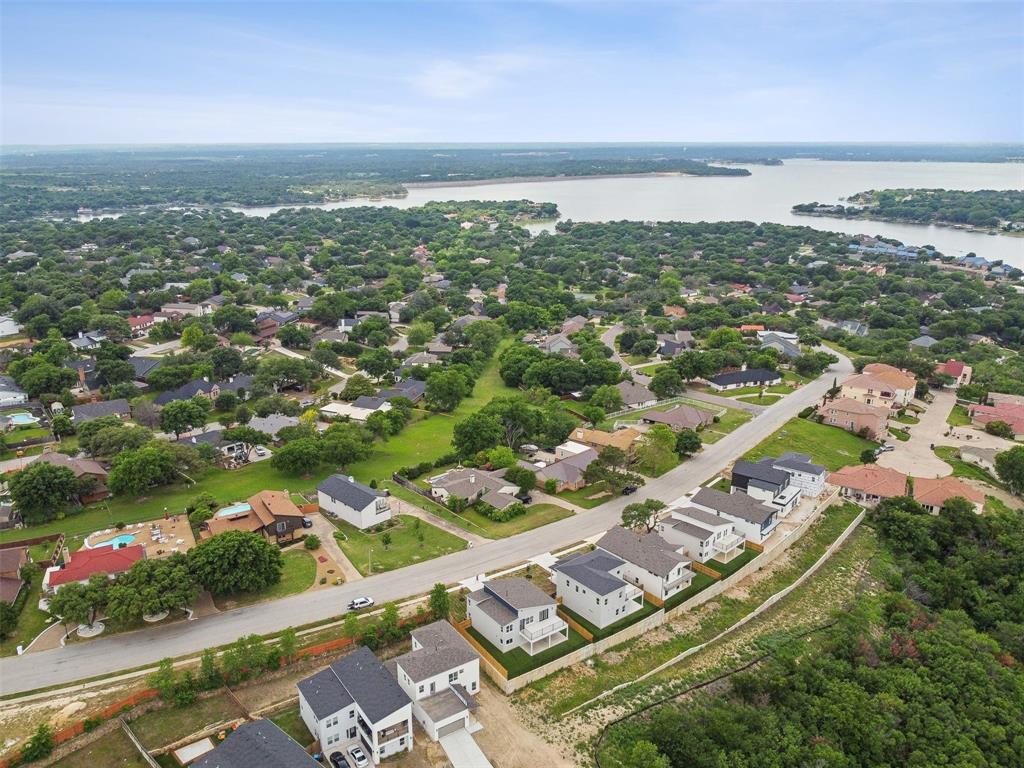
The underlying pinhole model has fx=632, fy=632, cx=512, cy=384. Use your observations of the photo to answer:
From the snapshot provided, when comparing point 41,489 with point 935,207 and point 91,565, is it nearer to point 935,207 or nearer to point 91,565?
point 91,565

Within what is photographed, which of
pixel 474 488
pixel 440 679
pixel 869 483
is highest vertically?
pixel 440 679

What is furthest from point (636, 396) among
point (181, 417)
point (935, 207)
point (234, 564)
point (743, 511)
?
point (935, 207)

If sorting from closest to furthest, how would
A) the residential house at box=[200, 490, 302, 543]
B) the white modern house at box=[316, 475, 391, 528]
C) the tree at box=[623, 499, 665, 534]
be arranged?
the residential house at box=[200, 490, 302, 543] → the tree at box=[623, 499, 665, 534] → the white modern house at box=[316, 475, 391, 528]

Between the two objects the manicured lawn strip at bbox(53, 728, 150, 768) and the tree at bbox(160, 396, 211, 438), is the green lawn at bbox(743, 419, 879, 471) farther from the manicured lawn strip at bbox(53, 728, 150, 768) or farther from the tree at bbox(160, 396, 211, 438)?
the tree at bbox(160, 396, 211, 438)

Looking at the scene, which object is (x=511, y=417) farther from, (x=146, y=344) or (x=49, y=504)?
(x=146, y=344)

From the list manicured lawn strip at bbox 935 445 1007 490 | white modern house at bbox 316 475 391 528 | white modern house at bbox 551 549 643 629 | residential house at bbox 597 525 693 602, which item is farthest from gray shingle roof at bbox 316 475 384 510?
manicured lawn strip at bbox 935 445 1007 490

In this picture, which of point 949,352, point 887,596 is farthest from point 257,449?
point 949,352

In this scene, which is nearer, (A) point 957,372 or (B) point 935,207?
(A) point 957,372
